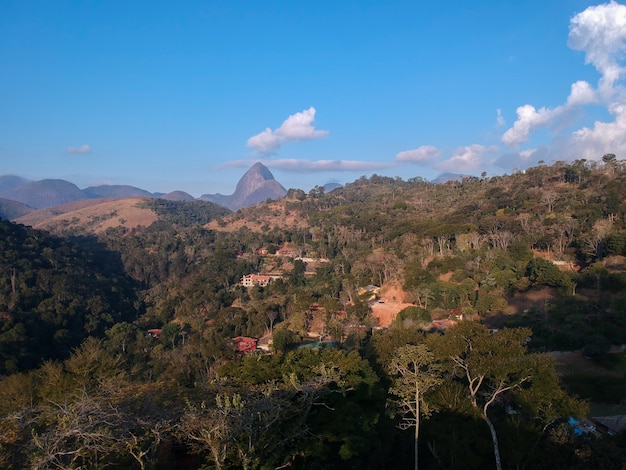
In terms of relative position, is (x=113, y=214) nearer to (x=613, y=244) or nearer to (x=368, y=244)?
(x=368, y=244)

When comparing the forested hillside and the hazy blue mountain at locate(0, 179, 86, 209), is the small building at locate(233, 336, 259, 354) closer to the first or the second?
the forested hillside

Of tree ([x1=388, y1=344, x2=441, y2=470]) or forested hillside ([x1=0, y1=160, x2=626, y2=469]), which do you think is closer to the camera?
forested hillside ([x1=0, y1=160, x2=626, y2=469])

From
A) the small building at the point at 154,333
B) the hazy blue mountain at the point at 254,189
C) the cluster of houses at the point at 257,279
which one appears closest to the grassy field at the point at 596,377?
the small building at the point at 154,333

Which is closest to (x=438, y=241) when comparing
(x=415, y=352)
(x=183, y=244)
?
(x=415, y=352)

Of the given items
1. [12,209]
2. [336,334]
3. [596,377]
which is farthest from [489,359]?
[12,209]

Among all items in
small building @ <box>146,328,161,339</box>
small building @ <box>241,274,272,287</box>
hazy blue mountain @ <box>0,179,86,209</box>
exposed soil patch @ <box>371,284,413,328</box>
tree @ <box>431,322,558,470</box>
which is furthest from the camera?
hazy blue mountain @ <box>0,179,86,209</box>

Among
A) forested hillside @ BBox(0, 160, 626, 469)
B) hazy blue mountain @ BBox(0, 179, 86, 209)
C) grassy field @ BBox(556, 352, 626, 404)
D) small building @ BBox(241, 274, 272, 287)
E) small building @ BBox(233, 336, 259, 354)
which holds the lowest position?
small building @ BBox(233, 336, 259, 354)

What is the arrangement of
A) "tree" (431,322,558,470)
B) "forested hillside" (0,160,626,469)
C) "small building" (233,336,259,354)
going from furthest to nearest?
"small building" (233,336,259,354), "tree" (431,322,558,470), "forested hillside" (0,160,626,469)

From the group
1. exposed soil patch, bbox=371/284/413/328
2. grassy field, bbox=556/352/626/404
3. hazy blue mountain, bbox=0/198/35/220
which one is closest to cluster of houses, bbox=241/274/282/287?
exposed soil patch, bbox=371/284/413/328
